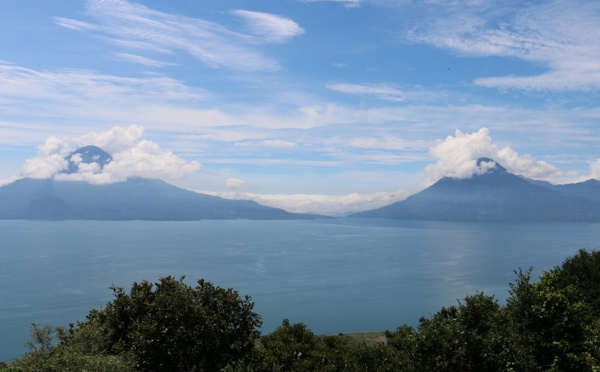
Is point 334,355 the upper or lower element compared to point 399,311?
upper

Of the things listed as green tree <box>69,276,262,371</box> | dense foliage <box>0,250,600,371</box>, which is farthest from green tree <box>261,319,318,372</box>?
green tree <box>69,276,262,371</box>

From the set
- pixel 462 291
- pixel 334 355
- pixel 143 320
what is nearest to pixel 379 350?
pixel 334 355

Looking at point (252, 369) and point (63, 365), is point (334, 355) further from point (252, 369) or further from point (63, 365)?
point (63, 365)

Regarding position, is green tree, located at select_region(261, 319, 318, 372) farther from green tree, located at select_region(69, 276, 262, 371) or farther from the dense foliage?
green tree, located at select_region(69, 276, 262, 371)

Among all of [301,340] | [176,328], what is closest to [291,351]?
[301,340]

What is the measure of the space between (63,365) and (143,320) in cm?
686

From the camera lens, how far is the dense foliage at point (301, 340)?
2764 centimetres

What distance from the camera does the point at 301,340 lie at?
36438 millimetres

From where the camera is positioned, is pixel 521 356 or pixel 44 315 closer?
pixel 521 356

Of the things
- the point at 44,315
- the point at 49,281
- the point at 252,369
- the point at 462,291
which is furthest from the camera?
the point at 49,281

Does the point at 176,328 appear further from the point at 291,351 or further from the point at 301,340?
the point at 301,340

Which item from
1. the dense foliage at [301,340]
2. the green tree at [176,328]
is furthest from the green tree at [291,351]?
the green tree at [176,328]

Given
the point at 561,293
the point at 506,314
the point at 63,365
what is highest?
the point at 561,293

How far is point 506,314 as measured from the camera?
31219 millimetres
